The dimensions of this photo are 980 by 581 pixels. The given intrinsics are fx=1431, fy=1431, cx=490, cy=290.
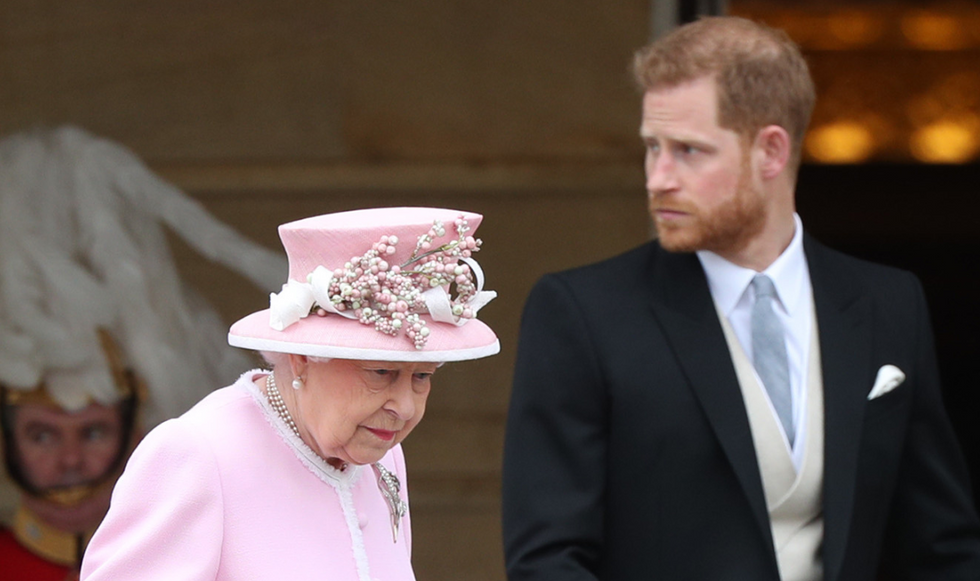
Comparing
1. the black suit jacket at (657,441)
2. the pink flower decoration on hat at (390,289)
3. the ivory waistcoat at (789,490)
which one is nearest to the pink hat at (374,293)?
the pink flower decoration on hat at (390,289)

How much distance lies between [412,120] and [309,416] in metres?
2.18

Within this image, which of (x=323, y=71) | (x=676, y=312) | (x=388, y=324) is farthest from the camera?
(x=323, y=71)

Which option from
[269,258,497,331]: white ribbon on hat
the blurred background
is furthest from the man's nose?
the blurred background

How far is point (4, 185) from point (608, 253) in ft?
5.47

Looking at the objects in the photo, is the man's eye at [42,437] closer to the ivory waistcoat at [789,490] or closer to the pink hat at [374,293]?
the ivory waistcoat at [789,490]

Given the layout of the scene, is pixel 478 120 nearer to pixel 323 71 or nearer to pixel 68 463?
pixel 323 71

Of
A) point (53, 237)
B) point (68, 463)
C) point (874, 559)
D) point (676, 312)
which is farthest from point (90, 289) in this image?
point (874, 559)

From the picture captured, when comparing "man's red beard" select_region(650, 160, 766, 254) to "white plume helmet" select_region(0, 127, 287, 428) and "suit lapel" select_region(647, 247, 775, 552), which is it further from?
"white plume helmet" select_region(0, 127, 287, 428)

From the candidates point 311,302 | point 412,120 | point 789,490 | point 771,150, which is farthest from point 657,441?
point 412,120

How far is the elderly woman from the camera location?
174 cm

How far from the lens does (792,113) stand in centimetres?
271

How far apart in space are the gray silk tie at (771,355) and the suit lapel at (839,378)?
0.07 metres

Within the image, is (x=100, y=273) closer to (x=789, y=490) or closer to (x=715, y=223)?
(x=715, y=223)

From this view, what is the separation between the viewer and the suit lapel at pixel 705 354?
2.47 metres
